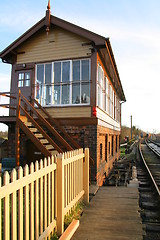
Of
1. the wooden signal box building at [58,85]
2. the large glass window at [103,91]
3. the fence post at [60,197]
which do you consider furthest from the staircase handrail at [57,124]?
the fence post at [60,197]

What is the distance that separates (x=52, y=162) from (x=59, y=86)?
6172 mm

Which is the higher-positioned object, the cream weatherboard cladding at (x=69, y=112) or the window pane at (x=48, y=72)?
the window pane at (x=48, y=72)

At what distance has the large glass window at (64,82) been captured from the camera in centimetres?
887

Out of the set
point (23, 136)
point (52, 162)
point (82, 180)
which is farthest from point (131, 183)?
point (52, 162)

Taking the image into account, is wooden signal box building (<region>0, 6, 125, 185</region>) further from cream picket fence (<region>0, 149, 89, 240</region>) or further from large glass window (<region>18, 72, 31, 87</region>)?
cream picket fence (<region>0, 149, 89, 240</region>)

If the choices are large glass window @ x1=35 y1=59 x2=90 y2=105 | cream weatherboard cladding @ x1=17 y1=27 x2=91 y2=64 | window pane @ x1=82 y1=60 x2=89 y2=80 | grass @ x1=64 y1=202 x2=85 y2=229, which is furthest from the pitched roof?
grass @ x1=64 y1=202 x2=85 y2=229

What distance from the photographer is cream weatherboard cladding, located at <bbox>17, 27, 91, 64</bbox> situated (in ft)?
29.1

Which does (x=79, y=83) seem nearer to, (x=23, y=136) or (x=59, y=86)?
(x=59, y=86)

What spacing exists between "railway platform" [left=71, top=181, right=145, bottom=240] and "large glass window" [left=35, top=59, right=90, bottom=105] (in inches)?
162

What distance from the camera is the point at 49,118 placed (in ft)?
29.1

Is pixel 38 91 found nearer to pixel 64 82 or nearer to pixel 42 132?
pixel 64 82

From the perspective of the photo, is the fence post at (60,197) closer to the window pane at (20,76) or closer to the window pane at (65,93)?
the window pane at (65,93)

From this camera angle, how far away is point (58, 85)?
30.6 feet

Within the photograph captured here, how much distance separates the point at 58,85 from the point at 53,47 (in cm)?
170
